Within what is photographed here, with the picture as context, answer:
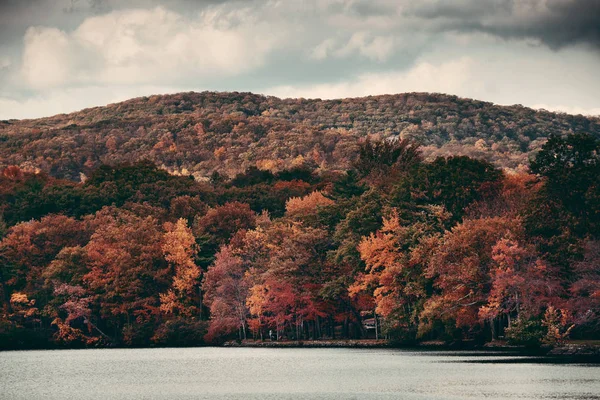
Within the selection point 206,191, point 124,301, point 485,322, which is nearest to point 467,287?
point 485,322

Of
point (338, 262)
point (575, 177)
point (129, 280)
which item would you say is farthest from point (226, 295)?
point (575, 177)

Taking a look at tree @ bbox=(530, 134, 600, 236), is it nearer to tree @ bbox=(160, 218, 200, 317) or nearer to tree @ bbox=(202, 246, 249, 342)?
tree @ bbox=(202, 246, 249, 342)

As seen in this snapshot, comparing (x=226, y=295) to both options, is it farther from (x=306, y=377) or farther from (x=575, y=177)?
(x=306, y=377)

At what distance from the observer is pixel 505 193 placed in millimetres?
96625

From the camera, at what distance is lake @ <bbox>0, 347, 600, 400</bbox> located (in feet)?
169

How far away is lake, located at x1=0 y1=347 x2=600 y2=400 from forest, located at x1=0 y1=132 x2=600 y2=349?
6593 millimetres

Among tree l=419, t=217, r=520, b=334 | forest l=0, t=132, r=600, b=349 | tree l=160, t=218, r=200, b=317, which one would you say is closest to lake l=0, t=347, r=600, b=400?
tree l=419, t=217, r=520, b=334

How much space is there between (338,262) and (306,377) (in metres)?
36.7

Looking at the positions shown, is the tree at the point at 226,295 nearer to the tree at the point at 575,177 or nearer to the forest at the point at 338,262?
the forest at the point at 338,262

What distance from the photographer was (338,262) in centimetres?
9744

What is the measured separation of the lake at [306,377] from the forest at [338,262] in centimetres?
659

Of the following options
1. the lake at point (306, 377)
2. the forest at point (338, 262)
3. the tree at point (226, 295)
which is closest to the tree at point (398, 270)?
the forest at point (338, 262)

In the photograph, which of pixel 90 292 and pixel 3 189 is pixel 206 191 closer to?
pixel 3 189

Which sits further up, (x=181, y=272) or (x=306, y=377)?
(x=181, y=272)
